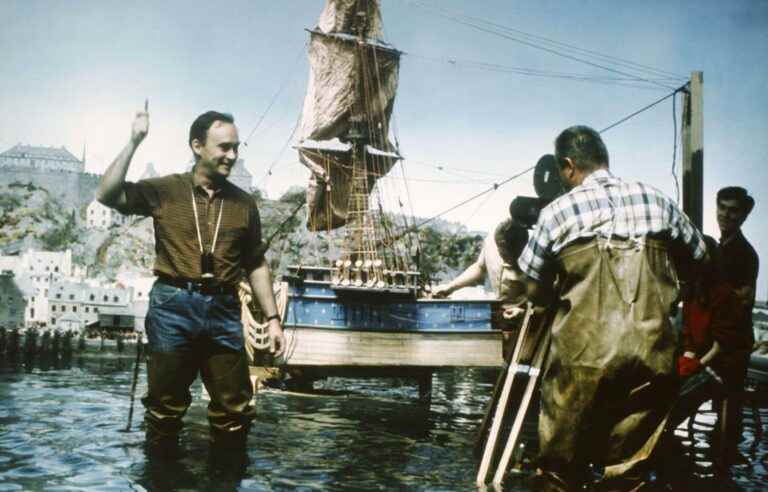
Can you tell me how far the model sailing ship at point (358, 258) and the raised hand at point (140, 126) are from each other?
9.50m

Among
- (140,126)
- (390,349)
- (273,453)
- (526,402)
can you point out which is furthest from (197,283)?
(390,349)

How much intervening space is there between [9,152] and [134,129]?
14058 centimetres

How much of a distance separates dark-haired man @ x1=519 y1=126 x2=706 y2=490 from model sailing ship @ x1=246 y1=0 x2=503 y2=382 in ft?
33.5

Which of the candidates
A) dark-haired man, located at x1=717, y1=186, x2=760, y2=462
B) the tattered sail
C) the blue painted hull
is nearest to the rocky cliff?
the tattered sail

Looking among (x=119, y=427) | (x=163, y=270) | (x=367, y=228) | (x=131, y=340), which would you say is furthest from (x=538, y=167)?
(x=131, y=340)

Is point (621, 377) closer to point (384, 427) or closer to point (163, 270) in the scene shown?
point (163, 270)

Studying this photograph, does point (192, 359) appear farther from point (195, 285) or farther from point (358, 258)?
point (358, 258)

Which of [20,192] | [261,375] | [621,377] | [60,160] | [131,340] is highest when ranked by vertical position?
[60,160]

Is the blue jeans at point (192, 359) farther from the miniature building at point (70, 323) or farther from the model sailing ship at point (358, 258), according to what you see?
the miniature building at point (70, 323)

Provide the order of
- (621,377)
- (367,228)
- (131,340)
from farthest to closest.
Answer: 1. (131,340)
2. (367,228)
3. (621,377)

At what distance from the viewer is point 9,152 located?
12119cm

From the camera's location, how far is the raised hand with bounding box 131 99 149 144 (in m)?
3.47

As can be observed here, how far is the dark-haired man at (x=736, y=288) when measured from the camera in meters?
4.89

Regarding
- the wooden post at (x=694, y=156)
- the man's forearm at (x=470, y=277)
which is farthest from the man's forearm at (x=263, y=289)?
the wooden post at (x=694, y=156)
